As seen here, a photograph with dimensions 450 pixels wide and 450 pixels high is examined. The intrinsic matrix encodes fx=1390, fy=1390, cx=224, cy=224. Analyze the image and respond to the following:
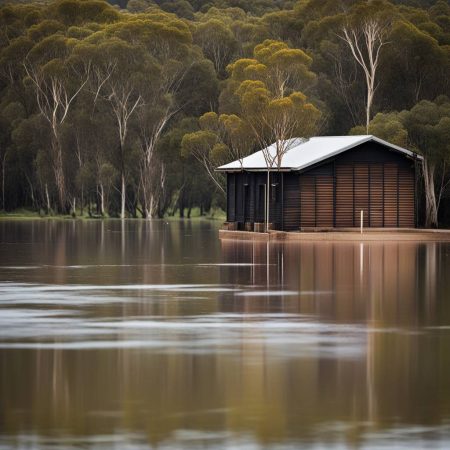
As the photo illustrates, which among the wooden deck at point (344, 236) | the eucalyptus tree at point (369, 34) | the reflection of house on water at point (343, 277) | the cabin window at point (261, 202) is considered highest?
the eucalyptus tree at point (369, 34)

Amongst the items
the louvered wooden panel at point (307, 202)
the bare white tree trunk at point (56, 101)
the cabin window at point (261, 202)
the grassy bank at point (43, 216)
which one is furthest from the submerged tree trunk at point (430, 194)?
the bare white tree trunk at point (56, 101)

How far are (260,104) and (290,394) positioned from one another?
59.9 meters

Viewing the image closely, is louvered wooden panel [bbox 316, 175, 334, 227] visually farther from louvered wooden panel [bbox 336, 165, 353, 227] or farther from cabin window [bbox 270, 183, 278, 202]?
cabin window [bbox 270, 183, 278, 202]

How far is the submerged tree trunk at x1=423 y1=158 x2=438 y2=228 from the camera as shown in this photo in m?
64.9

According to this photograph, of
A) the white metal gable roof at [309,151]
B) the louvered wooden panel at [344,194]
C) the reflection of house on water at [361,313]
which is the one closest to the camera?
the reflection of house on water at [361,313]

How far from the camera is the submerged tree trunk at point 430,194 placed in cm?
6488

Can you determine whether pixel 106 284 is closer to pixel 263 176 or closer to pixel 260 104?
pixel 263 176

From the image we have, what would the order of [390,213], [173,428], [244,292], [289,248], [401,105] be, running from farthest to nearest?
[401,105]
[390,213]
[289,248]
[244,292]
[173,428]

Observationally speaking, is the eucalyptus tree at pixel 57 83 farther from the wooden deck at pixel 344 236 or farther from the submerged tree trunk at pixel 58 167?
the wooden deck at pixel 344 236

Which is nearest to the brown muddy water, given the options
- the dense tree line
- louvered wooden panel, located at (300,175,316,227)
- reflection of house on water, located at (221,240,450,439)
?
reflection of house on water, located at (221,240,450,439)

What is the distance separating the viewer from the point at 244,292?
920 inches

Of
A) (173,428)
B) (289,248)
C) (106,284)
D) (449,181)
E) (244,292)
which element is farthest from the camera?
(449,181)

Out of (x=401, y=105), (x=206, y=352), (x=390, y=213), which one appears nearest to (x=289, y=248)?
(x=390, y=213)

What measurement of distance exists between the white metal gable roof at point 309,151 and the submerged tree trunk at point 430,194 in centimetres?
521
